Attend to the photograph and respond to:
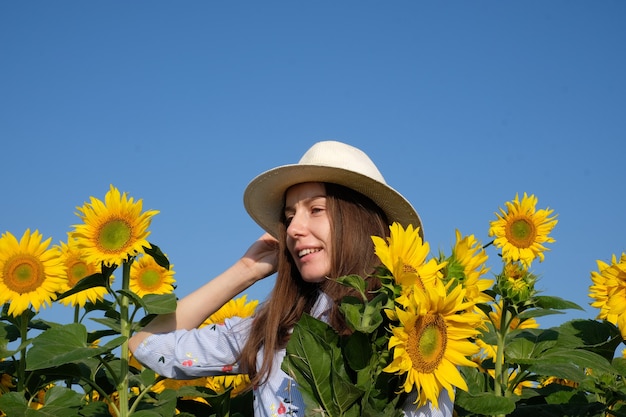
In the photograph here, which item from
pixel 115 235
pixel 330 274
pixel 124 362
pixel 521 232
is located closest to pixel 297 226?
pixel 330 274

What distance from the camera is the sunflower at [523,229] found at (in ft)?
16.3

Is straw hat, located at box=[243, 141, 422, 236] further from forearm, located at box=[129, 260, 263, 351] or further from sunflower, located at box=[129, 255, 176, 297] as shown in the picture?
sunflower, located at box=[129, 255, 176, 297]

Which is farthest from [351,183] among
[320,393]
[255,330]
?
[320,393]

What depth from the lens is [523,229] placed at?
5016mm

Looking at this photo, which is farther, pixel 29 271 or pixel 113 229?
pixel 29 271

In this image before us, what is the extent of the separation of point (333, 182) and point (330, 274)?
1.28ft

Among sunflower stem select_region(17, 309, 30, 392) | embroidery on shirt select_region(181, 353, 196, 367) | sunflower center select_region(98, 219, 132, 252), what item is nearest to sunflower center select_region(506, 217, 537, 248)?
embroidery on shirt select_region(181, 353, 196, 367)

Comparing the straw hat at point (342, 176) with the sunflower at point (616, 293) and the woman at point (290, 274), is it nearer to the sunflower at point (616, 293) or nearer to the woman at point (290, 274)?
the woman at point (290, 274)

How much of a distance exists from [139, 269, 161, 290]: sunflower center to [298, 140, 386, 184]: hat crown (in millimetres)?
1316

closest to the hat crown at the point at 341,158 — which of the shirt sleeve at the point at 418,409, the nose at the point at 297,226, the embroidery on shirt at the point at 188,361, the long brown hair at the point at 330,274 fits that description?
the long brown hair at the point at 330,274

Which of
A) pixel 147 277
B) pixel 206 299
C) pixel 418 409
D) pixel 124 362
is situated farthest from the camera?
pixel 147 277

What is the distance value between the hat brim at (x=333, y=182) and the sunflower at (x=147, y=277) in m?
1.01

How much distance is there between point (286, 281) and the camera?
3238 mm

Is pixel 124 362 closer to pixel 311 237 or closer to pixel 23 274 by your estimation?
pixel 311 237
